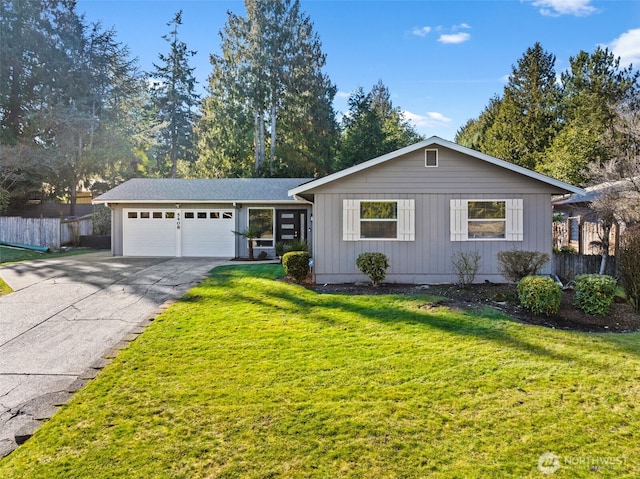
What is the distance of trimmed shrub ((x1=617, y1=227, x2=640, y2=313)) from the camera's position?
7375mm

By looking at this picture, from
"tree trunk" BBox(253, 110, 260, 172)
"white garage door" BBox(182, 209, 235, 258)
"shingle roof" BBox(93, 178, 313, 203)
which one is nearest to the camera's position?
"shingle roof" BBox(93, 178, 313, 203)

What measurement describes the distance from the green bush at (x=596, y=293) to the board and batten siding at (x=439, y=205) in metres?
2.87

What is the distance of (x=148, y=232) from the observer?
16375 millimetres

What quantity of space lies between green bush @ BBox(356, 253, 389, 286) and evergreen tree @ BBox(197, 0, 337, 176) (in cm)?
1759

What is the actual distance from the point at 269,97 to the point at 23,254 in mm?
16062

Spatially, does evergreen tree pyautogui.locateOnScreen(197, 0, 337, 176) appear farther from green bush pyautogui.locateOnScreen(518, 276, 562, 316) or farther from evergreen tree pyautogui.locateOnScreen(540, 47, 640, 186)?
green bush pyautogui.locateOnScreen(518, 276, 562, 316)

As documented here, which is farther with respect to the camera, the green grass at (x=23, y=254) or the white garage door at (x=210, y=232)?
the white garage door at (x=210, y=232)

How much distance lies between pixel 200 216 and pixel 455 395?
45.9 feet

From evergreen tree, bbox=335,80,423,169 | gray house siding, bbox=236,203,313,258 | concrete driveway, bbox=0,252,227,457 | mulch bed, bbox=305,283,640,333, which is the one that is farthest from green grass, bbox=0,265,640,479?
evergreen tree, bbox=335,80,423,169

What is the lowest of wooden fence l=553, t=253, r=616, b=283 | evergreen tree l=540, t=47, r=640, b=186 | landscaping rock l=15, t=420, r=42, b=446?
landscaping rock l=15, t=420, r=42, b=446

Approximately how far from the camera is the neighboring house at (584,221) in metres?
11.4

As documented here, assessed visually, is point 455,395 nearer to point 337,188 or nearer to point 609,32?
point 337,188

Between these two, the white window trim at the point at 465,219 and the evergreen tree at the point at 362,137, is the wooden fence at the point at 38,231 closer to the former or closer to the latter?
the evergreen tree at the point at 362,137
